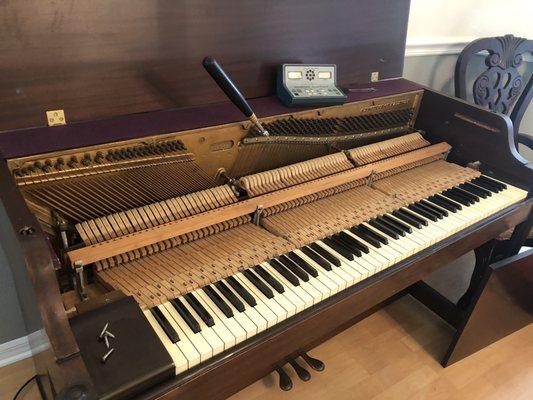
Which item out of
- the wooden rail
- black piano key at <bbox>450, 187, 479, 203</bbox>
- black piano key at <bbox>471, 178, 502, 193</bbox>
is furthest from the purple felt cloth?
black piano key at <bbox>471, 178, 502, 193</bbox>

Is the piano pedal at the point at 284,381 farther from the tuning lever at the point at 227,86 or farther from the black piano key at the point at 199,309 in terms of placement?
the tuning lever at the point at 227,86

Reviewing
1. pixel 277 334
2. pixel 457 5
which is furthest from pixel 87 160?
pixel 457 5

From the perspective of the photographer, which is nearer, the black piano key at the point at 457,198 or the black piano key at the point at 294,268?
the black piano key at the point at 294,268

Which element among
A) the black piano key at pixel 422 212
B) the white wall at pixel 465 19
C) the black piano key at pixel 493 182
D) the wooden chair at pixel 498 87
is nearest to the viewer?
the black piano key at pixel 422 212

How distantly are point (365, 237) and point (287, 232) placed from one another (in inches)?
10.2

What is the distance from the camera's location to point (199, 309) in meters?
1.05

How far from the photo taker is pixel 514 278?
6.00ft

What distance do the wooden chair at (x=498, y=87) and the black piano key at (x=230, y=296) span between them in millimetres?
1440

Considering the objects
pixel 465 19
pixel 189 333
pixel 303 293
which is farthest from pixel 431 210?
pixel 465 19

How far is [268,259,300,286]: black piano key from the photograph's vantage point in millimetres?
1193

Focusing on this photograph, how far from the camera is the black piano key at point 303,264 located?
123cm

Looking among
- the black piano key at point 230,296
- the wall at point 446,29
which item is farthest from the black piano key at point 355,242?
the wall at point 446,29

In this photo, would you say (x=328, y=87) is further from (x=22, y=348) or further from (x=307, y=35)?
(x=22, y=348)

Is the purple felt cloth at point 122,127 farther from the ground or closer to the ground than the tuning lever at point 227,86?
closer to the ground
